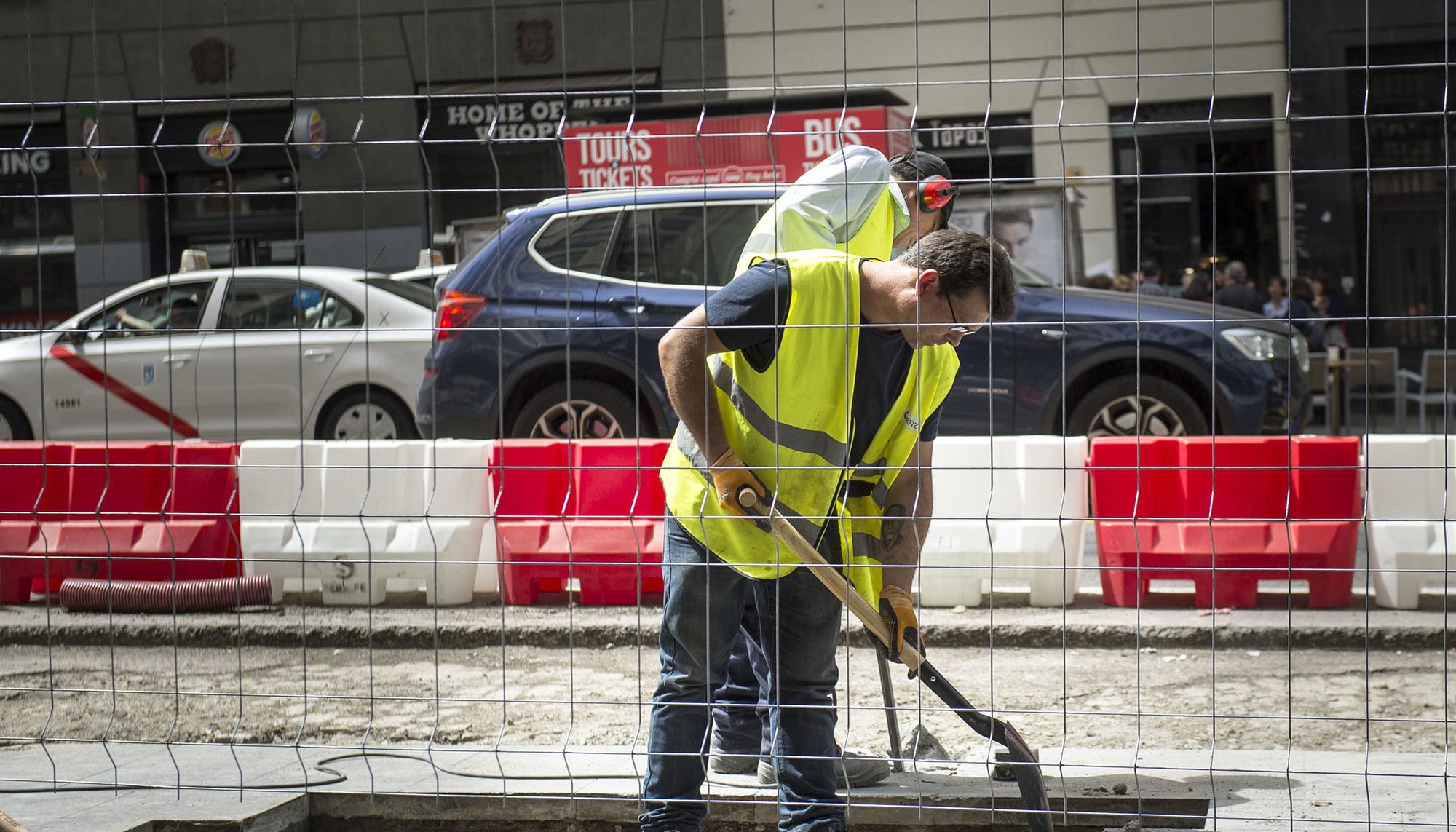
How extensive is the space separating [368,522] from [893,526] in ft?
13.5

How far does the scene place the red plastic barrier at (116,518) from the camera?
7039mm

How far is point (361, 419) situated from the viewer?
9992 mm

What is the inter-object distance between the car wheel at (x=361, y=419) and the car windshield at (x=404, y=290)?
0.71 metres

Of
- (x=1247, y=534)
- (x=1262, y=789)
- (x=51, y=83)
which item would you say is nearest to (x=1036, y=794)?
(x=1262, y=789)

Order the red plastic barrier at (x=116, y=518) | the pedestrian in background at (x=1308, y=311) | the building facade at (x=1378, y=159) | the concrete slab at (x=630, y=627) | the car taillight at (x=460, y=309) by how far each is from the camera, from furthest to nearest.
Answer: the building facade at (x=1378, y=159), the pedestrian in background at (x=1308, y=311), the car taillight at (x=460, y=309), the red plastic barrier at (x=116, y=518), the concrete slab at (x=630, y=627)

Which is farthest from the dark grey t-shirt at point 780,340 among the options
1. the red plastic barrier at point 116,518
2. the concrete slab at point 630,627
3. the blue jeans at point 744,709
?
the red plastic barrier at point 116,518

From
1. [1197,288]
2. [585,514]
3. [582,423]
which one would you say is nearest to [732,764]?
[585,514]

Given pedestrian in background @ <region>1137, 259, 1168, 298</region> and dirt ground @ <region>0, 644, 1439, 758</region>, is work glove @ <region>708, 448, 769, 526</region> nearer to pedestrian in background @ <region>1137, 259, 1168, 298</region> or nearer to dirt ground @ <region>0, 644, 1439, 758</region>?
dirt ground @ <region>0, 644, 1439, 758</region>

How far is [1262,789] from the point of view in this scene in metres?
3.66

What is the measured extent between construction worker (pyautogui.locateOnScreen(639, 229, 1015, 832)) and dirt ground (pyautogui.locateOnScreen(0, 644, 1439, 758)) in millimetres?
1171

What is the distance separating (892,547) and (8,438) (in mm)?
9396

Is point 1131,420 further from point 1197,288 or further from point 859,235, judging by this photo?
point 1197,288

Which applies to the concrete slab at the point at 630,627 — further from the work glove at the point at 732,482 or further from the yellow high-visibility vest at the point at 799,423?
the work glove at the point at 732,482

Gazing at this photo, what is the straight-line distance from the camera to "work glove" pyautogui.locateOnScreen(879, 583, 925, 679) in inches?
133
